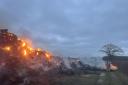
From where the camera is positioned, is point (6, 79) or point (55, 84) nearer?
point (6, 79)

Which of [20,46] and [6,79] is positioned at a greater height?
[20,46]

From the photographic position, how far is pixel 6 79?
24797mm

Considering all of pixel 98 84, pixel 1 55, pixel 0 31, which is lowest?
pixel 98 84

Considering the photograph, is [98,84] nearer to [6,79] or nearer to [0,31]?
[0,31]

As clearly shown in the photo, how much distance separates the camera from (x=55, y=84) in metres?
35.6

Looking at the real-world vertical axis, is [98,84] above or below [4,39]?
below

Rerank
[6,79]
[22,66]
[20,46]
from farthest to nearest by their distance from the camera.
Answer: [20,46] < [22,66] < [6,79]

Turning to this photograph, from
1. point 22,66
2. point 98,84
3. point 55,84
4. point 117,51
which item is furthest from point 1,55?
point 117,51

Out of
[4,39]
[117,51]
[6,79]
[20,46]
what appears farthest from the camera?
[117,51]

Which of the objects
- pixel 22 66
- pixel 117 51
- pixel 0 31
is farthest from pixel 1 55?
pixel 117 51

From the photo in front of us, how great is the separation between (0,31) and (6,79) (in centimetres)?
896

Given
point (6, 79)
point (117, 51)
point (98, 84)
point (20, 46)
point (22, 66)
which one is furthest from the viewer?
point (117, 51)

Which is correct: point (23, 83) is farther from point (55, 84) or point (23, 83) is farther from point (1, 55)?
point (55, 84)

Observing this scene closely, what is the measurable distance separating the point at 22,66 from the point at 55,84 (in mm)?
9700
